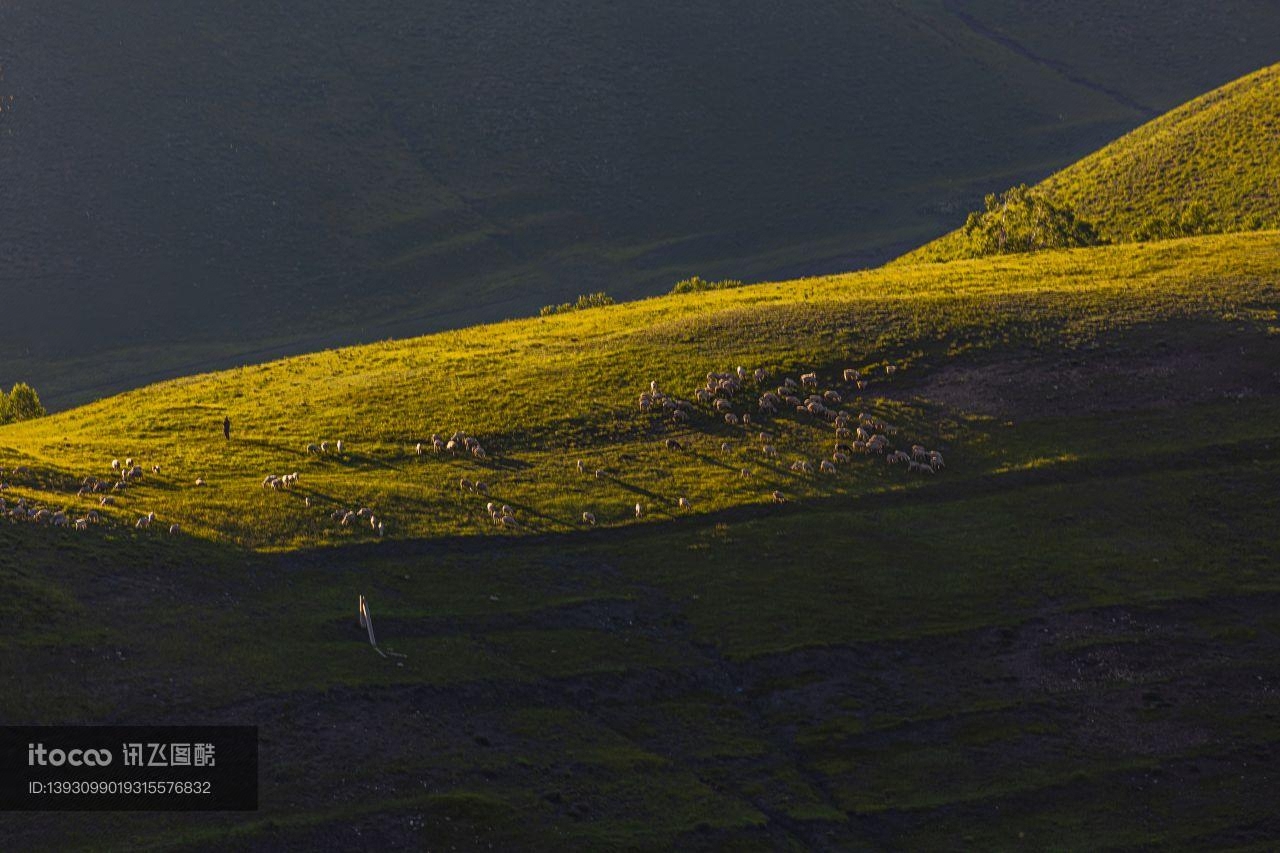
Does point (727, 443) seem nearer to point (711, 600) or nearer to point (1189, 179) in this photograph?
point (711, 600)

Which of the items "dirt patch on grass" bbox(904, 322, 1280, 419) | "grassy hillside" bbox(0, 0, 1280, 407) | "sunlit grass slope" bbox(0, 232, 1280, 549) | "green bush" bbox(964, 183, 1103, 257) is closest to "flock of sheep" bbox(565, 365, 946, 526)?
"sunlit grass slope" bbox(0, 232, 1280, 549)

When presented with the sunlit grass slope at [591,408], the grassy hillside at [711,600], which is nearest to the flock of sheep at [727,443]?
the sunlit grass slope at [591,408]

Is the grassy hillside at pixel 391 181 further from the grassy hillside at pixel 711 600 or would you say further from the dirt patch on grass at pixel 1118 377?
the dirt patch on grass at pixel 1118 377

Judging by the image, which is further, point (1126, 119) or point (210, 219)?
point (1126, 119)

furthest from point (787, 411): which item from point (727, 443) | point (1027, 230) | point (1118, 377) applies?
point (1027, 230)

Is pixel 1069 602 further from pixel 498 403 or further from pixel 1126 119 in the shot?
pixel 1126 119

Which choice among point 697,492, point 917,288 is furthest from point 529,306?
point 697,492
